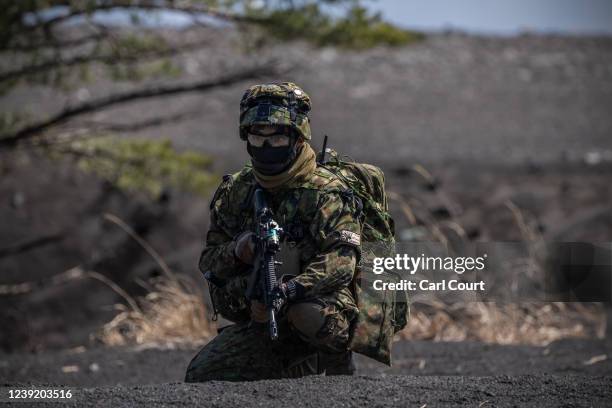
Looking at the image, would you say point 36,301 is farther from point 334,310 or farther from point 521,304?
point 334,310

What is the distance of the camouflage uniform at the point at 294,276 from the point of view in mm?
4594

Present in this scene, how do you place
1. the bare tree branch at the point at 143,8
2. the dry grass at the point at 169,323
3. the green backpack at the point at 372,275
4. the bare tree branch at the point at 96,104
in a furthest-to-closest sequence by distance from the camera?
the bare tree branch at the point at 96,104
the bare tree branch at the point at 143,8
the dry grass at the point at 169,323
the green backpack at the point at 372,275

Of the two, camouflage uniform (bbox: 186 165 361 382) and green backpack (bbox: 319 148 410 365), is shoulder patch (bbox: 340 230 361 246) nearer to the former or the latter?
camouflage uniform (bbox: 186 165 361 382)

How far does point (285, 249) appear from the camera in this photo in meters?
4.72

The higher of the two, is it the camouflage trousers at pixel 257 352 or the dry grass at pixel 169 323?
the dry grass at pixel 169 323

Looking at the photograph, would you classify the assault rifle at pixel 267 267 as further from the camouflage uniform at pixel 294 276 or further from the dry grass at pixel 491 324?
the dry grass at pixel 491 324

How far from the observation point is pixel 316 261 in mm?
4605

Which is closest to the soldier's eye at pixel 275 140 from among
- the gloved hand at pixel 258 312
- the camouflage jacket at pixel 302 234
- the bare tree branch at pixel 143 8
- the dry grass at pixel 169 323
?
the camouflage jacket at pixel 302 234

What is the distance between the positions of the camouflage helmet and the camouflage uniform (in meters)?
0.28

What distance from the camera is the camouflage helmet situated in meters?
4.67

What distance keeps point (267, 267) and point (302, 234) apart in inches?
12.1

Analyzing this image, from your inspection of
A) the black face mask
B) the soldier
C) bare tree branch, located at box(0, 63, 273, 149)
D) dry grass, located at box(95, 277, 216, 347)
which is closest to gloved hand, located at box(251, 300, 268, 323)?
the soldier

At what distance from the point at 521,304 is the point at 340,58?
13684 mm

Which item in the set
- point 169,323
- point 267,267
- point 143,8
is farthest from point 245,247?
point 143,8
